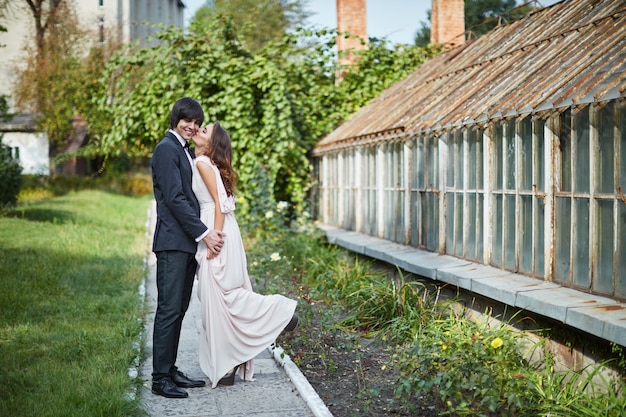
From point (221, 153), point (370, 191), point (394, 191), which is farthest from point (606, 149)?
point (370, 191)

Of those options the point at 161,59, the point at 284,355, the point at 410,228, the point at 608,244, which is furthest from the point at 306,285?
the point at 161,59

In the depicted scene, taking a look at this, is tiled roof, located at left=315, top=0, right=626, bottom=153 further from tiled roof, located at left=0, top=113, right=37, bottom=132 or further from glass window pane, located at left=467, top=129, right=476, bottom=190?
tiled roof, located at left=0, top=113, right=37, bottom=132

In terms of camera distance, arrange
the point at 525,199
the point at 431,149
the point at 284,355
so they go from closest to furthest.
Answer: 1. the point at 284,355
2. the point at 525,199
3. the point at 431,149

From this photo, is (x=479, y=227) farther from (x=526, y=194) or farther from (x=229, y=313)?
(x=229, y=313)

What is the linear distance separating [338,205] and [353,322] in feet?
24.1

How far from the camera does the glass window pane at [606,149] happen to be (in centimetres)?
560

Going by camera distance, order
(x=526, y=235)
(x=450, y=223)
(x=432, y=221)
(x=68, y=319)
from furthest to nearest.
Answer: (x=432, y=221)
(x=450, y=223)
(x=68, y=319)
(x=526, y=235)

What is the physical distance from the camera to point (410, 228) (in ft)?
33.5

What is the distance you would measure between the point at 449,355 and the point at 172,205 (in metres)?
2.40

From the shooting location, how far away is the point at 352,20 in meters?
18.0

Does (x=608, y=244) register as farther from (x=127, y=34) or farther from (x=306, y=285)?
(x=127, y=34)

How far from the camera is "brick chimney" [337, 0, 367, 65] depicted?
17.9 metres

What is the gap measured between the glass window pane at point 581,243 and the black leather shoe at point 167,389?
337cm

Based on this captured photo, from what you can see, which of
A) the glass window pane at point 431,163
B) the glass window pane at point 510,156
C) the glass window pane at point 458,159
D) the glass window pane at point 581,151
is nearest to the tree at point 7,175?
the glass window pane at point 431,163
